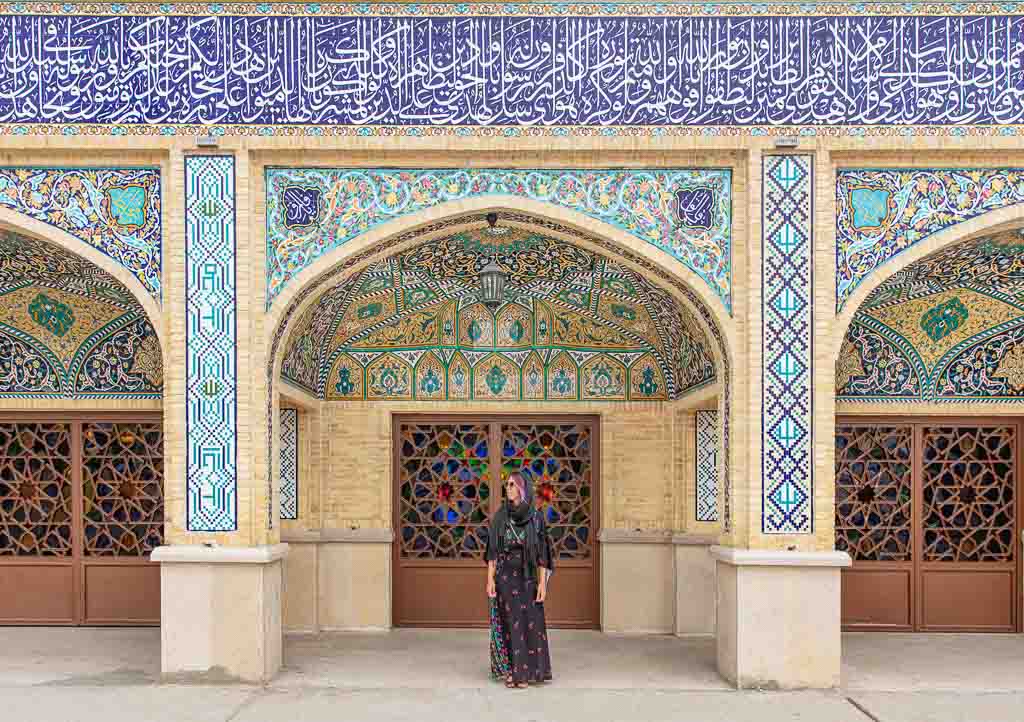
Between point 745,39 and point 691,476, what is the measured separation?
294 cm

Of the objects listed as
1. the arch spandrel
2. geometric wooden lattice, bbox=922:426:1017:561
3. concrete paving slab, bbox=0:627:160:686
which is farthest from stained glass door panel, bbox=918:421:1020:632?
concrete paving slab, bbox=0:627:160:686

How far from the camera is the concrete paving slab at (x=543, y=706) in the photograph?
5.50 metres

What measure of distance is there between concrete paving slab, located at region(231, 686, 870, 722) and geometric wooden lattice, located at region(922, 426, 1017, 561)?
7.31ft

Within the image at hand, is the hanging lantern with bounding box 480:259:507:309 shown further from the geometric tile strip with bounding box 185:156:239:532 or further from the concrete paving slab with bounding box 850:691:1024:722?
the concrete paving slab with bounding box 850:691:1024:722

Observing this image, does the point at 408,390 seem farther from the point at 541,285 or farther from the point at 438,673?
the point at 438,673

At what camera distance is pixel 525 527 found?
20.3ft

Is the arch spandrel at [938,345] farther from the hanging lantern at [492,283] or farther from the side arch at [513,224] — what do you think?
the hanging lantern at [492,283]

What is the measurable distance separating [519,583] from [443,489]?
1.80 metres

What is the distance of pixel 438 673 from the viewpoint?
646cm

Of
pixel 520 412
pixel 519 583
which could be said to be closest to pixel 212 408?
pixel 519 583

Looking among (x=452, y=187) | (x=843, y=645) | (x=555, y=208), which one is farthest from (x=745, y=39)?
(x=843, y=645)

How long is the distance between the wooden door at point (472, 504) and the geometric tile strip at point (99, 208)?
235cm

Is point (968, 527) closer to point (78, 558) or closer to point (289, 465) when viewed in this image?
point (289, 465)

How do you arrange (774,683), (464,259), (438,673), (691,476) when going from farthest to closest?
(691,476) → (464,259) → (438,673) → (774,683)
